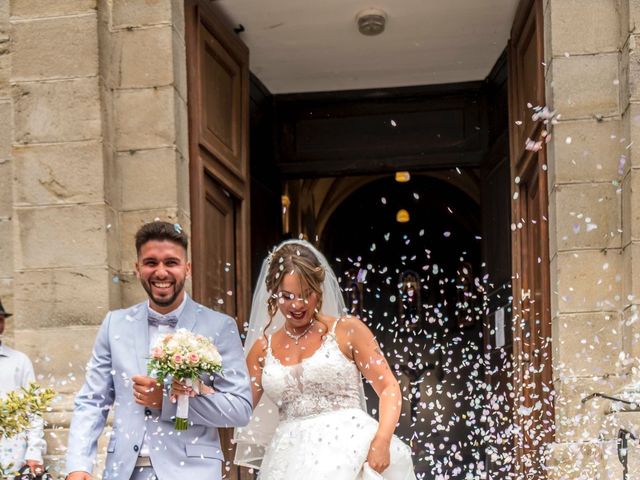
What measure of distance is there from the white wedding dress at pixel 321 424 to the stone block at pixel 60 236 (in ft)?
5.63

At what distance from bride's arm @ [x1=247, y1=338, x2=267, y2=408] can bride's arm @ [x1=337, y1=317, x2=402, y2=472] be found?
0.36 m

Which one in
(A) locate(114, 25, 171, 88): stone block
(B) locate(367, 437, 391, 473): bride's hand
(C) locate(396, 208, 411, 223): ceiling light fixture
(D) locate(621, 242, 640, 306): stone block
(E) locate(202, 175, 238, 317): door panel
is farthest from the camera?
(C) locate(396, 208, 411, 223): ceiling light fixture

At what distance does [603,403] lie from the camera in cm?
534

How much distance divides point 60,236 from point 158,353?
2.65m

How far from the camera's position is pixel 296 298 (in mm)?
4227

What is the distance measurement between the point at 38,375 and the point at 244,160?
7.53ft

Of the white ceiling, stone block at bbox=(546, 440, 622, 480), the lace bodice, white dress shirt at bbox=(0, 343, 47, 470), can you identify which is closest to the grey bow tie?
the lace bodice

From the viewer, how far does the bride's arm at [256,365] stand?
4.43 meters

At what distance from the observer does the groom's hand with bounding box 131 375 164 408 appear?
3377 mm

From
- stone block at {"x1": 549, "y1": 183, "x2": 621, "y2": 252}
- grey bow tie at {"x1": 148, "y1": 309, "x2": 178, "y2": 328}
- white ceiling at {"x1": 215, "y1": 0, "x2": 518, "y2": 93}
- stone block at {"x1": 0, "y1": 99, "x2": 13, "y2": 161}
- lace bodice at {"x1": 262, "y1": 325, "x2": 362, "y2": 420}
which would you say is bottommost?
lace bodice at {"x1": 262, "y1": 325, "x2": 362, "y2": 420}

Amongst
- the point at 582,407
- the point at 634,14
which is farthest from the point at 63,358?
the point at 634,14

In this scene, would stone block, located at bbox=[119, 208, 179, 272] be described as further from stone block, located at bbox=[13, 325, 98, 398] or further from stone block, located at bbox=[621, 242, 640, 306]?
stone block, located at bbox=[621, 242, 640, 306]

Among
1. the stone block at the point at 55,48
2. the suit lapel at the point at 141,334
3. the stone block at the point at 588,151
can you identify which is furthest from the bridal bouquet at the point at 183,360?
the stone block at the point at 55,48

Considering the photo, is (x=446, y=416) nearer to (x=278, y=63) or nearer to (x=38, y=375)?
(x=278, y=63)
